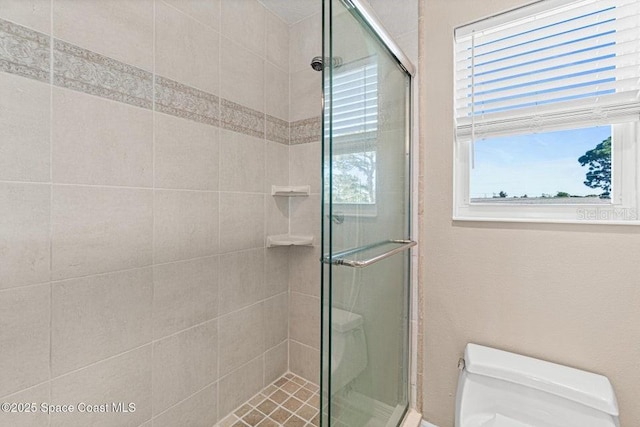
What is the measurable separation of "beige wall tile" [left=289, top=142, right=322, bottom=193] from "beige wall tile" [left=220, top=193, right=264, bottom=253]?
273 millimetres

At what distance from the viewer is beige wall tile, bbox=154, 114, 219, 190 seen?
1132 millimetres

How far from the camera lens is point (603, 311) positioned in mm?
961

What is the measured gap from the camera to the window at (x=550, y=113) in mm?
957

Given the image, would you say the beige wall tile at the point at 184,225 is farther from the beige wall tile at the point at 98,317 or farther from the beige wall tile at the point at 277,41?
the beige wall tile at the point at 277,41

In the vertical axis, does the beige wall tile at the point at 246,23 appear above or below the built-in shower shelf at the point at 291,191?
above

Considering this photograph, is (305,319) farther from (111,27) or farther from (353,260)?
(111,27)

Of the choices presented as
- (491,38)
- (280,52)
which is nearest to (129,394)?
(280,52)

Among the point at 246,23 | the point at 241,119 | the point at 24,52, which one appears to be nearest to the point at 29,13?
the point at 24,52

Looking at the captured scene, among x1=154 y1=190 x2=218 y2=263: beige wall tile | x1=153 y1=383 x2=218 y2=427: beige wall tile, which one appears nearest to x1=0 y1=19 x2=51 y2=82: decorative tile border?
x1=154 y1=190 x2=218 y2=263: beige wall tile

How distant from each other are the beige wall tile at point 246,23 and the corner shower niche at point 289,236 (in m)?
0.74

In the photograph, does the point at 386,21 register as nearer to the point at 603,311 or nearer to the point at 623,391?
the point at 603,311

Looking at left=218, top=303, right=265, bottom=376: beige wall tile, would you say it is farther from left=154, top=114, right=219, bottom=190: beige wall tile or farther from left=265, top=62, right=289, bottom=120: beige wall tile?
left=265, top=62, right=289, bottom=120: beige wall tile

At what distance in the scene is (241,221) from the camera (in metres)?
1.46

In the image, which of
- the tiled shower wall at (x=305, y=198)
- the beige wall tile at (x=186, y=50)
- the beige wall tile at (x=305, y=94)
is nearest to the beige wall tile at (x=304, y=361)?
the tiled shower wall at (x=305, y=198)
